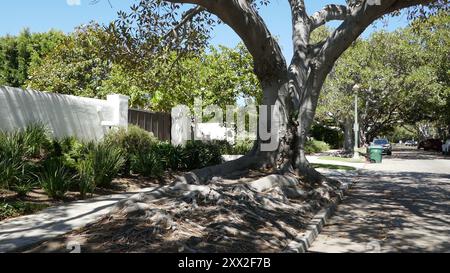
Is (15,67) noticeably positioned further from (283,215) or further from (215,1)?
(283,215)

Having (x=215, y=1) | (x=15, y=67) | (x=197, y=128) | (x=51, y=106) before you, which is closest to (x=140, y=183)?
(x=51, y=106)

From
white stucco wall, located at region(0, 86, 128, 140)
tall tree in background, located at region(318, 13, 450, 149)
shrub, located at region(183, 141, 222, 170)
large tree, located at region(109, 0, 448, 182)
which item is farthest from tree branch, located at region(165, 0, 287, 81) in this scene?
tall tree in background, located at region(318, 13, 450, 149)

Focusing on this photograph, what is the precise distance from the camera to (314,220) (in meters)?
8.60

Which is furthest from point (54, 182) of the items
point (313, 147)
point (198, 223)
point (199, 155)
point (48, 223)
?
point (313, 147)

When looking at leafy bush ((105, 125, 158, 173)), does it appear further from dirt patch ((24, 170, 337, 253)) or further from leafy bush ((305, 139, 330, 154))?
leafy bush ((305, 139, 330, 154))

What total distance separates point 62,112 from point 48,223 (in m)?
8.00

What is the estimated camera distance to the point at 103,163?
11.9m

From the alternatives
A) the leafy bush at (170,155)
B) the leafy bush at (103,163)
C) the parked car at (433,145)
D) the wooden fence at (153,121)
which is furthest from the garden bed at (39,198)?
the parked car at (433,145)

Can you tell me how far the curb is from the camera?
649cm

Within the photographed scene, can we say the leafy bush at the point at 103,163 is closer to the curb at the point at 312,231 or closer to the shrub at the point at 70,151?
the shrub at the point at 70,151

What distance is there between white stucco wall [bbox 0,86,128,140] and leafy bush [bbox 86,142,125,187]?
2344 mm

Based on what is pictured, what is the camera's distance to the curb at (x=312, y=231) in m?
6.49

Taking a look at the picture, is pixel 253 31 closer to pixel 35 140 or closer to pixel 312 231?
pixel 312 231

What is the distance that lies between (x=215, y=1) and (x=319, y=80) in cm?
409
